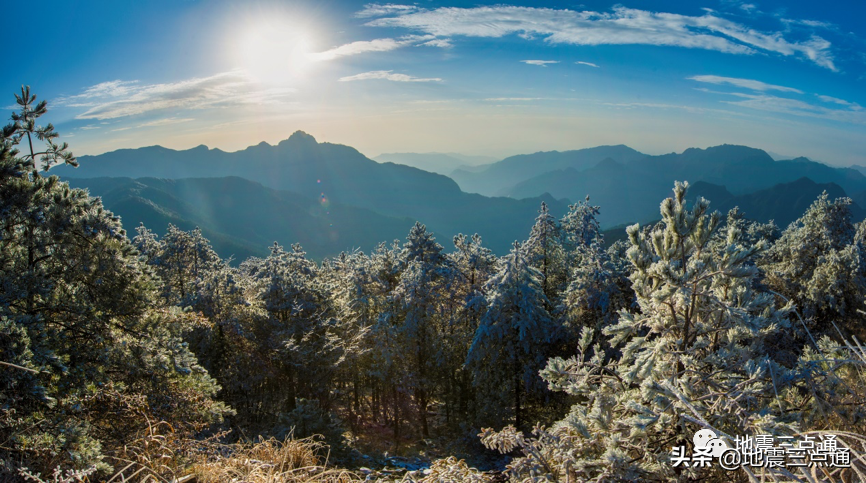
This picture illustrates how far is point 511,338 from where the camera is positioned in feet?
56.9

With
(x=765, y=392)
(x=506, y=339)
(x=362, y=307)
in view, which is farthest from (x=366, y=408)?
(x=765, y=392)

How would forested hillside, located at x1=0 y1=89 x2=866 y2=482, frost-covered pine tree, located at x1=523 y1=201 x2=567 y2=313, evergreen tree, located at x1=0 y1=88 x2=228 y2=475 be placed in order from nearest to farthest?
1. forested hillside, located at x1=0 y1=89 x2=866 y2=482
2. evergreen tree, located at x1=0 y1=88 x2=228 y2=475
3. frost-covered pine tree, located at x1=523 y1=201 x2=567 y2=313

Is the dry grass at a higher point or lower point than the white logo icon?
lower

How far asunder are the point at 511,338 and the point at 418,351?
4.55m

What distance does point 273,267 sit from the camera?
806 inches

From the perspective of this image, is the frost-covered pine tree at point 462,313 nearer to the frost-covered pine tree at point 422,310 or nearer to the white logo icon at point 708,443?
the frost-covered pine tree at point 422,310

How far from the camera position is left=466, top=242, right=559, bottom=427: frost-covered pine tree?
1664 centimetres

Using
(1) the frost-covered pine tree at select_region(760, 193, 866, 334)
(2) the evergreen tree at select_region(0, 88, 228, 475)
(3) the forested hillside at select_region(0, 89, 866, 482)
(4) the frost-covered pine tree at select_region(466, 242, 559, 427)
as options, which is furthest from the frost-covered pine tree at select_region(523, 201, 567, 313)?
(2) the evergreen tree at select_region(0, 88, 228, 475)

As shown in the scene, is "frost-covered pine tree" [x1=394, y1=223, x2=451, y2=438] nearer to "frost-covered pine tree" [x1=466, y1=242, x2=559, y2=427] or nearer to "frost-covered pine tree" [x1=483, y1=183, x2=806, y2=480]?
"frost-covered pine tree" [x1=466, y1=242, x2=559, y2=427]

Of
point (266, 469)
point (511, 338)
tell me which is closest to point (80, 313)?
point (266, 469)

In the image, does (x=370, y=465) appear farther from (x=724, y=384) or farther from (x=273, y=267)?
(x=724, y=384)

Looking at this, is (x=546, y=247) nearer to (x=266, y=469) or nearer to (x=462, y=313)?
(x=462, y=313)

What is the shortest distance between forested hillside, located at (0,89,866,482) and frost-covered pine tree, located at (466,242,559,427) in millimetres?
97

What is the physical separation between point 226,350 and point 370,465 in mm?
8897
